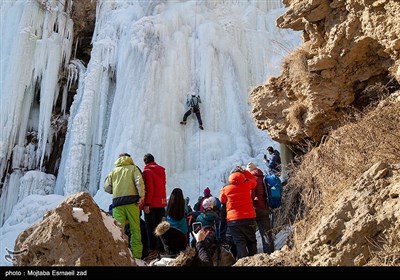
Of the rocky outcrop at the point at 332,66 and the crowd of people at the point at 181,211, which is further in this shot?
the rocky outcrop at the point at 332,66

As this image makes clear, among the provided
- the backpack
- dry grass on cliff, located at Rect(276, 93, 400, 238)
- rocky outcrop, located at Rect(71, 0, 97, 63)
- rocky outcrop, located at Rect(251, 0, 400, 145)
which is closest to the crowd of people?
the backpack

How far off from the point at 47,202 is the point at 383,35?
9233 millimetres

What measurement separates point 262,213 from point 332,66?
2.57 metres

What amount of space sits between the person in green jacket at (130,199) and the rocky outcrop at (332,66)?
3.08m

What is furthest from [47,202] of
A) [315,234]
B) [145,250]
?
[315,234]

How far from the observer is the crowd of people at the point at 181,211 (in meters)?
6.20

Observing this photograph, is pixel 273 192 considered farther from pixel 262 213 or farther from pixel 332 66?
pixel 332 66

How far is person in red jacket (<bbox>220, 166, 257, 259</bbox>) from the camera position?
6.19m

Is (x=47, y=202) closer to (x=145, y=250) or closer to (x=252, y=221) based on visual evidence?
(x=145, y=250)

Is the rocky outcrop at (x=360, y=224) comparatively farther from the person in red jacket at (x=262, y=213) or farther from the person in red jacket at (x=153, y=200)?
the person in red jacket at (x=153, y=200)

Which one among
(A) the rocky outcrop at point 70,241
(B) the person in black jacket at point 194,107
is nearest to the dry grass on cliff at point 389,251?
(A) the rocky outcrop at point 70,241

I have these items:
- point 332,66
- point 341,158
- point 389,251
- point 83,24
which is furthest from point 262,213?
point 83,24

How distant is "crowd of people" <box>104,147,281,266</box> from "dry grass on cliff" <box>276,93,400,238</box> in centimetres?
64

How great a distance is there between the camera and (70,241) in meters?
3.71
